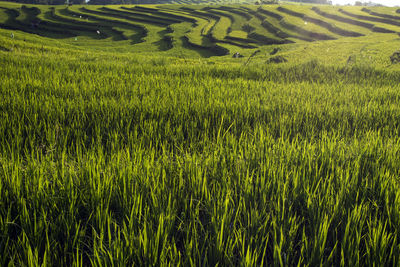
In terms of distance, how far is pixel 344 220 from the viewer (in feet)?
3.85

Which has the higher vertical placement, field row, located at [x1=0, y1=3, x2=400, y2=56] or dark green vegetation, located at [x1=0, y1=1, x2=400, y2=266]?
field row, located at [x1=0, y1=3, x2=400, y2=56]

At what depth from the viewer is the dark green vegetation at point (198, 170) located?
98 centimetres

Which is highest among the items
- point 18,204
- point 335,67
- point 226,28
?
point 226,28

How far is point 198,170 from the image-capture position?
4.69 ft

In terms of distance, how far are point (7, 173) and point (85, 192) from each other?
0.45 m

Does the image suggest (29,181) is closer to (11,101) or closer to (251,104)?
(11,101)

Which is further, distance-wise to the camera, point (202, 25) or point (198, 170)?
point (202, 25)

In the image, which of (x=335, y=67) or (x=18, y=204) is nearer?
(x=18, y=204)

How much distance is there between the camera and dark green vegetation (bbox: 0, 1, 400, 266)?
0.98 m

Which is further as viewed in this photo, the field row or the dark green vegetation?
the field row

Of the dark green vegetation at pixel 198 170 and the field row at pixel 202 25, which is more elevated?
the field row at pixel 202 25

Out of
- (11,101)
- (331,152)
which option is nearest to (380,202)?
(331,152)

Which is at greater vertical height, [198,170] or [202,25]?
[202,25]

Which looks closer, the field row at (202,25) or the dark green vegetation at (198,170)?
the dark green vegetation at (198,170)
